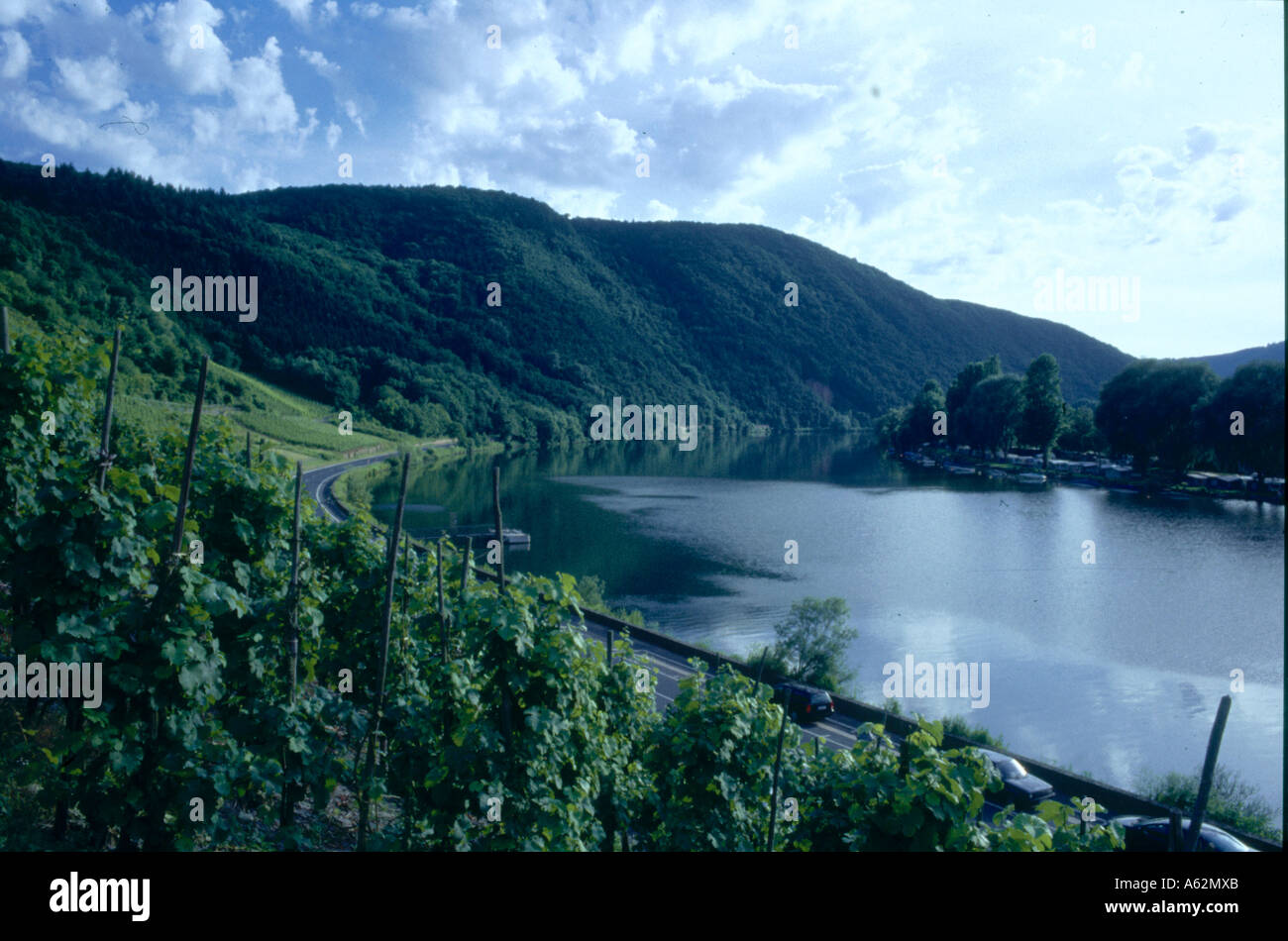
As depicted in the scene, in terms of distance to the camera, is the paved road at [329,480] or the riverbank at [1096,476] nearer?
the paved road at [329,480]

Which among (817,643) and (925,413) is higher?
(925,413)

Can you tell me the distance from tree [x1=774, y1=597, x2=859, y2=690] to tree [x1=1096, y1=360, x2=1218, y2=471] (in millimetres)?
57684

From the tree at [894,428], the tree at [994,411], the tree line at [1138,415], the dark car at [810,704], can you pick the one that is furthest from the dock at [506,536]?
the tree at [894,428]

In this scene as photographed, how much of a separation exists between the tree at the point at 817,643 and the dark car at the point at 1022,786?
A: 24.6 ft

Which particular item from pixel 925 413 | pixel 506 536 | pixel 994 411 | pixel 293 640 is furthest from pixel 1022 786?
pixel 925 413

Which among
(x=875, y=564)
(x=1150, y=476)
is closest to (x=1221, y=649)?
(x=875, y=564)

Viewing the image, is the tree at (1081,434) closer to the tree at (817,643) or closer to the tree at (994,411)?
the tree at (994,411)

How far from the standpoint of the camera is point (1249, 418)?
194 feet

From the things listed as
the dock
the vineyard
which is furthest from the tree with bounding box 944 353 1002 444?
the vineyard

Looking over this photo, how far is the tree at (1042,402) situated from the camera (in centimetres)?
8200

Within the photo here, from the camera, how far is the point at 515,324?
155375 millimetres

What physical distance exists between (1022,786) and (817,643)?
9361 millimetres

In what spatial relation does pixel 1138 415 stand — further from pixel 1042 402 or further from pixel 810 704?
pixel 810 704
